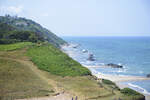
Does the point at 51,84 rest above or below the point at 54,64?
below

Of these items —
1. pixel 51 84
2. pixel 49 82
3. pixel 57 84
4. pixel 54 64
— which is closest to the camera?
pixel 51 84

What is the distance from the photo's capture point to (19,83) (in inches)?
1238

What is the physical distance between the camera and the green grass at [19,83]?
91.4ft

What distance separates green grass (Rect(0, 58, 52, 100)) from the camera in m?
27.9

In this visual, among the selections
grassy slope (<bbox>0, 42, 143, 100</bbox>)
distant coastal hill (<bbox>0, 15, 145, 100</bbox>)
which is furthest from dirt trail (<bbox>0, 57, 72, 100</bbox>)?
grassy slope (<bbox>0, 42, 143, 100</bbox>)

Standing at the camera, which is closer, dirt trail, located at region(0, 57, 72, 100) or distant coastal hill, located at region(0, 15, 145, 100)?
dirt trail, located at region(0, 57, 72, 100)

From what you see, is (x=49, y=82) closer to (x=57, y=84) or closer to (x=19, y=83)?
(x=57, y=84)

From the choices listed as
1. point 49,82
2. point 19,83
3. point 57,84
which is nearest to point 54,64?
point 49,82

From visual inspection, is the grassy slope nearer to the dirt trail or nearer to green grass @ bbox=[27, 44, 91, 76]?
the dirt trail

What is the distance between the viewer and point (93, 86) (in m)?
33.5

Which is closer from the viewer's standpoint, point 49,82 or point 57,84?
point 57,84

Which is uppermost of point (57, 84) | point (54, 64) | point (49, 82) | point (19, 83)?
point (54, 64)

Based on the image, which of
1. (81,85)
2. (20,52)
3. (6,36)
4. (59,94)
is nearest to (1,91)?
(59,94)

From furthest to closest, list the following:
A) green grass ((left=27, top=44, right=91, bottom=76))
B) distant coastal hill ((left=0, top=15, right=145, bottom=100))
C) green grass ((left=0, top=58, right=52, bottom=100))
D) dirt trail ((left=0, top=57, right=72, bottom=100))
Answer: green grass ((left=27, top=44, right=91, bottom=76)) → distant coastal hill ((left=0, top=15, right=145, bottom=100)) → green grass ((left=0, top=58, right=52, bottom=100)) → dirt trail ((left=0, top=57, right=72, bottom=100))
